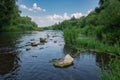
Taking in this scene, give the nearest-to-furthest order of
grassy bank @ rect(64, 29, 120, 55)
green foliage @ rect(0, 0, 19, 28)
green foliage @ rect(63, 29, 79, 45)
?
grassy bank @ rect(64, 29, 120, 55)
green foliage @ rect(63, 29, 79, 45)
green foliage @ rect(0, 0, 19, 28)

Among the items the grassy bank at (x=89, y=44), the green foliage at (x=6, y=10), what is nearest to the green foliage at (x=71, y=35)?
the grassy bank at (x=89, y=44)

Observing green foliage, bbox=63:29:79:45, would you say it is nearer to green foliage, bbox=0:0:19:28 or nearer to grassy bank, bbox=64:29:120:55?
grassy bank, bbox=64:29:120:55

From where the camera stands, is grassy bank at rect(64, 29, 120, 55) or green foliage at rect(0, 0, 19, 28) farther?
green foliage at rect(0, 0, 19, 28)

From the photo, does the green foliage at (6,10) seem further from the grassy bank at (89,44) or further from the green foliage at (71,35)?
the grassy bank at (89,44)

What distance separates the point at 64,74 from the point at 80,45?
11861 millimetres

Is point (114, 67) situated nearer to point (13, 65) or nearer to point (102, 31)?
point (13, 65)

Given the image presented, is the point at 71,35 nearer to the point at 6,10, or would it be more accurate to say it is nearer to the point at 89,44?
the point at 89,44

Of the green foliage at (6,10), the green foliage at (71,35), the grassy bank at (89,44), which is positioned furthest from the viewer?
the green foliage at (6,10)

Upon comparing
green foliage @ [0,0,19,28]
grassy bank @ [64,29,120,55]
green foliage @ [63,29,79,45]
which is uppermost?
green foliage @ [0,0,19,28]

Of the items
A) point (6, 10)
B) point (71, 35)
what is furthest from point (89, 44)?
point (6, 10)

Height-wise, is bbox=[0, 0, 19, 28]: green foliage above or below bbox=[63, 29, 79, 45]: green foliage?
above

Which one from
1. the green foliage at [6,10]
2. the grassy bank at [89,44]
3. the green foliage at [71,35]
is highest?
the green foliage at [6,10]

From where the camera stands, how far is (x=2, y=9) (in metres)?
52.0

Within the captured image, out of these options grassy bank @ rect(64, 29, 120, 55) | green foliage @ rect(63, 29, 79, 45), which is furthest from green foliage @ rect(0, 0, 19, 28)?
grassy bank @ rect(64, 29, 120, 55)
